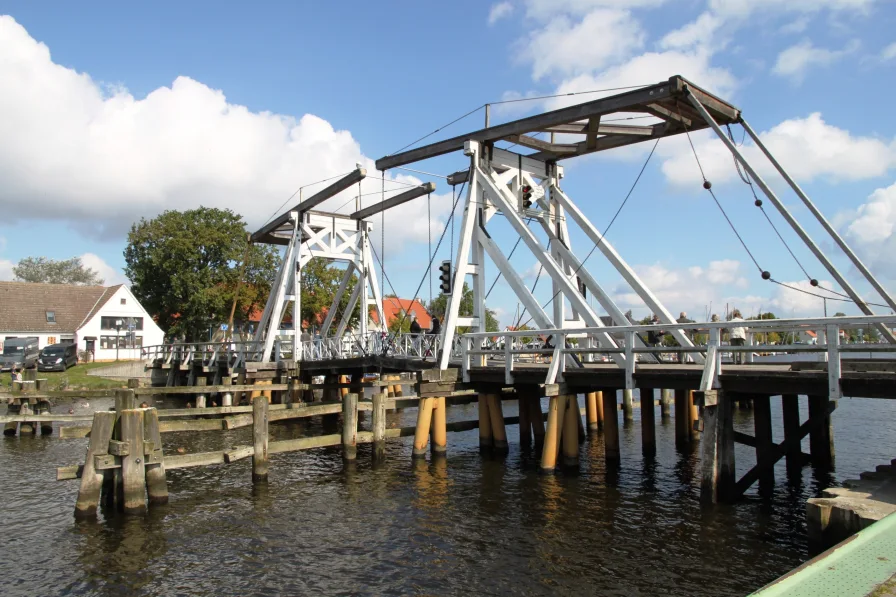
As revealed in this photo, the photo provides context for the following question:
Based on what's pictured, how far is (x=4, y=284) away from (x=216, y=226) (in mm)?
17726

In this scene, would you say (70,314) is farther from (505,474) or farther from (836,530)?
(836,530)

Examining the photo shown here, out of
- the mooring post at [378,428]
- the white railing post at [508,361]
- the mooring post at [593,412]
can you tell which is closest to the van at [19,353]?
the mooring post at [378,428]

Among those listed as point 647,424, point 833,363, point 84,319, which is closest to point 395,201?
point 647,424

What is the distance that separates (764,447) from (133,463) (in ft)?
→ 37.2

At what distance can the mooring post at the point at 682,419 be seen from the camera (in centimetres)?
1861

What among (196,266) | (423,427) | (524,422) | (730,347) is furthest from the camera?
(196,266)

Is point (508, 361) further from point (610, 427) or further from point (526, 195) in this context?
point (526, 195)

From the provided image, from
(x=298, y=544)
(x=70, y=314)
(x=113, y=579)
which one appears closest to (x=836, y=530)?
(x=298, y=544)

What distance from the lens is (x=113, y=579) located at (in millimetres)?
9016

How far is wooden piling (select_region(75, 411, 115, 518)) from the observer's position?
11055 millimetres

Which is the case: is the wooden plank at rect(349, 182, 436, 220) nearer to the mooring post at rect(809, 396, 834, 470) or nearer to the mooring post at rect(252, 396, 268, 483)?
the mooring post at rect(252, 396, 268, 483)

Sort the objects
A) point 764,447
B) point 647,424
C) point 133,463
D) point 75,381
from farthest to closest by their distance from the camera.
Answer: point 75,381, point 647,424, point 764,447, point 133,463

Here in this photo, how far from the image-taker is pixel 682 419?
1881 centimetres

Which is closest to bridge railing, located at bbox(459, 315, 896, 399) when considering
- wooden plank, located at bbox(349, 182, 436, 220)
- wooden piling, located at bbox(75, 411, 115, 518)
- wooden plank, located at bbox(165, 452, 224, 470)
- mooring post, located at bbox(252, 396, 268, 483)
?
mooring post, located at bbox(252, 396, 268, 483)
